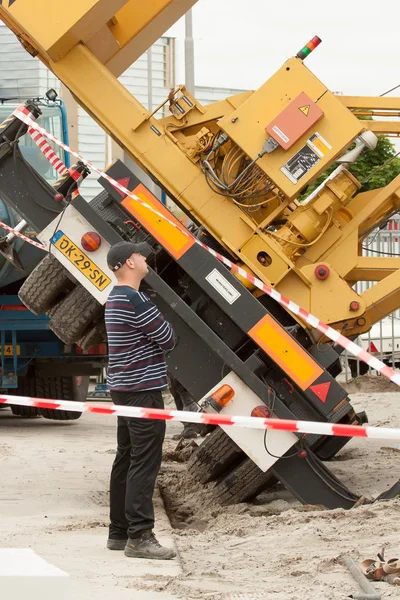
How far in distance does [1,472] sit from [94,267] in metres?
2.27

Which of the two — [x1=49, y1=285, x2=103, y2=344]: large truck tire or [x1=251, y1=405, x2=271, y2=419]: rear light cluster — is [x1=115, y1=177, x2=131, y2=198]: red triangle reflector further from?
[x1=251, y1=405, x2=271, y2=419]: rear light cluster

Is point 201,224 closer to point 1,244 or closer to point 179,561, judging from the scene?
point 1,244

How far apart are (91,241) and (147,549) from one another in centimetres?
213

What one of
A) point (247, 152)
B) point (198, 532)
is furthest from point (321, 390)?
point (247, 152)

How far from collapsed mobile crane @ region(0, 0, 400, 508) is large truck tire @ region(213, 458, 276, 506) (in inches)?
0.4

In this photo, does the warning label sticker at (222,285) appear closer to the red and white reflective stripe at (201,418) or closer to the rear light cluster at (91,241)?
the rear light cluster at (91,241)

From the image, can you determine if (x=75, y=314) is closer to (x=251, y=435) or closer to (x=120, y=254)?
(x=251, y=435)

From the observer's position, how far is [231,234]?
7242 mm

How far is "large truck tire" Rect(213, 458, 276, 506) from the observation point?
23.8 ft

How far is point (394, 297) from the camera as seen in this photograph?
25.1 ft

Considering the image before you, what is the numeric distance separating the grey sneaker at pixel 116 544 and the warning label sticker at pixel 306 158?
2.45m

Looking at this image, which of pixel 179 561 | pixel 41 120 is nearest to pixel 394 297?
pixel 179 561

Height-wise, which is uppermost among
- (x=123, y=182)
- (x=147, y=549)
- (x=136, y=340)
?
(x=123, y=182)

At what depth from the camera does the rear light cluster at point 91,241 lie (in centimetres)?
707
